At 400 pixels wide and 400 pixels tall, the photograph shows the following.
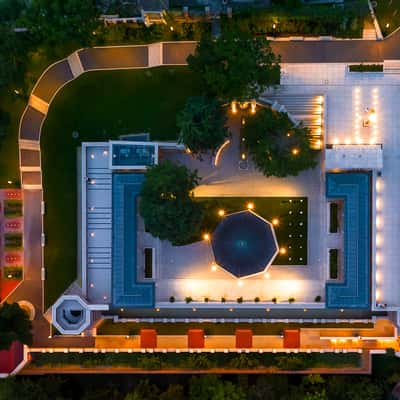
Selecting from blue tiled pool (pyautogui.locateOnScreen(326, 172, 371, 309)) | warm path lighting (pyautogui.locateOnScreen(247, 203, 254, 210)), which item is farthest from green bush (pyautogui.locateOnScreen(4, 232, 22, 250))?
blue tiled pool (pyautogui.locateOnScreen(326, 172, 371, 309))

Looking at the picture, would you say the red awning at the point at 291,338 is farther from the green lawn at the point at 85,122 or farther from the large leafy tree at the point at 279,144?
the green lawn at the point at 85,122

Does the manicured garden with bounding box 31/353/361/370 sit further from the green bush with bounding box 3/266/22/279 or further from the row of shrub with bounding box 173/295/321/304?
the green bush with bounding box 3/266/22/279

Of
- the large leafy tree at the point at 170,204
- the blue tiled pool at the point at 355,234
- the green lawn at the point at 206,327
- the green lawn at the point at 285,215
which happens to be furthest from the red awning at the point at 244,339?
the large leafy tree at the point at 170,204

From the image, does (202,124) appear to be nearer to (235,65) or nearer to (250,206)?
(235,65)

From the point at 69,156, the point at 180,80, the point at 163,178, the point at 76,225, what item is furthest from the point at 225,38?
the point at 76,225

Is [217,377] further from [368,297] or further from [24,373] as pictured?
[24,373]

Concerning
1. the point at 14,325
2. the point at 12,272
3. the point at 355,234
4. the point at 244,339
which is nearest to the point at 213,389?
the point at 244,339
